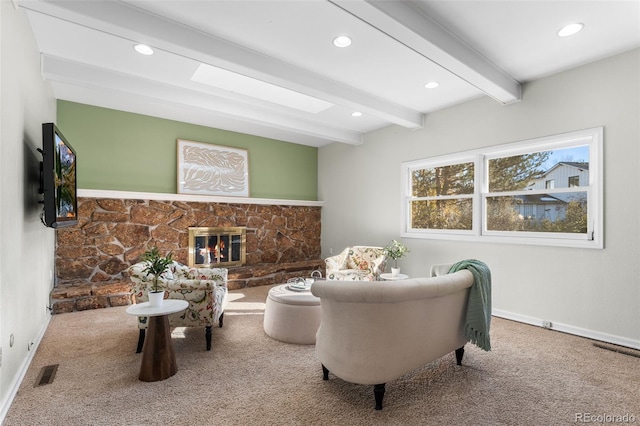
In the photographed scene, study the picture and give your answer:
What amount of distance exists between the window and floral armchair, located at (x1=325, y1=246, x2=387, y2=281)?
2.37 ft

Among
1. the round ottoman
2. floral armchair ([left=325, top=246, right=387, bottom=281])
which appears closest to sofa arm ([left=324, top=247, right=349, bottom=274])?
floral armchair ([left=325, top=246, right=387, bottom=281])


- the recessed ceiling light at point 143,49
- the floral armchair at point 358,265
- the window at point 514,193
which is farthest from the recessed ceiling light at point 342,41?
the floral armchair at point 358,265

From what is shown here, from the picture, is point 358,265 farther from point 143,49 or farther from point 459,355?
point 143,49

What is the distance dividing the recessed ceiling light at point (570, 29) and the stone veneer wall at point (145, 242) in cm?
481

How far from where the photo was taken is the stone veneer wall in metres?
4.34

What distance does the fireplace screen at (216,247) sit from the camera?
5316 millimetres

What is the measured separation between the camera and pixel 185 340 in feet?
10.2

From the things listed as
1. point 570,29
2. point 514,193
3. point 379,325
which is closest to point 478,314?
point 379,325

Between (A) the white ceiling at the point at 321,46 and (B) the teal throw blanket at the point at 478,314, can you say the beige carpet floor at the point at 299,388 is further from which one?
(A) the white ceiling at the point at 321,46

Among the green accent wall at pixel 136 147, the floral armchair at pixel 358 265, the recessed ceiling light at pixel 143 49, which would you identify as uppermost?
the recessed ceiling light at pixel 143 49

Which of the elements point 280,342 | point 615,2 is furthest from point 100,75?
point 615,2

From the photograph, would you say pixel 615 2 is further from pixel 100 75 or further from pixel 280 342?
pixel 100 75

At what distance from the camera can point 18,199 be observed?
232 centimetres

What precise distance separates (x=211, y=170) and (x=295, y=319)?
11.5ft
